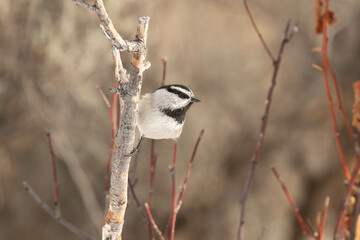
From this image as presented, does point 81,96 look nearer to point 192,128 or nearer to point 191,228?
point 192,128

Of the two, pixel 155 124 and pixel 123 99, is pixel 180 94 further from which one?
pixel 123 99

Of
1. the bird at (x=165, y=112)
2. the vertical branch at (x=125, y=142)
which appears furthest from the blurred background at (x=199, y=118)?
the vertical branch at (x=125, y=142)

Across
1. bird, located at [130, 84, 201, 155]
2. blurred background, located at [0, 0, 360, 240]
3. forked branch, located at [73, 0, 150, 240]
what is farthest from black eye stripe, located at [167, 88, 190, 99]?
blurred background, located at [0, 0, 360, 240]

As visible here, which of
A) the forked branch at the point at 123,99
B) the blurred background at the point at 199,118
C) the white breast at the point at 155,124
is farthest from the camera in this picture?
the blurred background at the point at 199,118

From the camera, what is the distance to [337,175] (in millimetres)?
2492

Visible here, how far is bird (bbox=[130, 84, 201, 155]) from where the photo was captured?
29.2 inches

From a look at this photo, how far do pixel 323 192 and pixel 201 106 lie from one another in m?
0.97

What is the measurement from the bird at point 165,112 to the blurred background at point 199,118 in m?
1.34

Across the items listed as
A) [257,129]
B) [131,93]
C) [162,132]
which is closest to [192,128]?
[257,129]

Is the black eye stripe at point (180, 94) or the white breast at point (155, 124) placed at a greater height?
the black eye stripe at point (180, 94)

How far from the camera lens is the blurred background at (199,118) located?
6.96 ft

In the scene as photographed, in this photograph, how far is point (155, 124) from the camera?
749 millimetres

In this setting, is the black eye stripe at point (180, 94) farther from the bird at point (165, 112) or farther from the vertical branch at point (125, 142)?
the vertical branch at point (125, 142)

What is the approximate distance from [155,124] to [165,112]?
0.04 m
